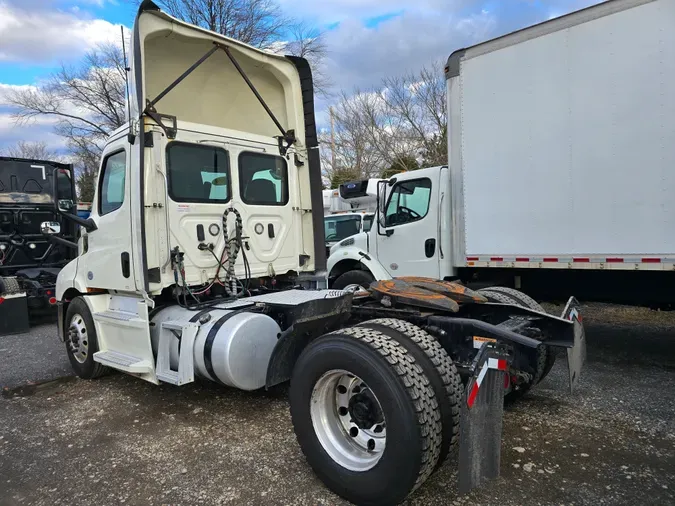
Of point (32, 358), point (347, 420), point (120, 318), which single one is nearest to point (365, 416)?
point (347, 420)

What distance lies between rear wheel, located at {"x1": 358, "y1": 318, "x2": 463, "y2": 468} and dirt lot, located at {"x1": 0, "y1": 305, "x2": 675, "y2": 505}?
1.71 feet

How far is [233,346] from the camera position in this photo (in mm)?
3953

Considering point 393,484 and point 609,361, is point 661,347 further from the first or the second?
point 393,484

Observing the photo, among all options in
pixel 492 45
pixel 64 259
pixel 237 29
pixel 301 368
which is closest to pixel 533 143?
pixel 492 45

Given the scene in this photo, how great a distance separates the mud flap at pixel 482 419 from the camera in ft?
8.23

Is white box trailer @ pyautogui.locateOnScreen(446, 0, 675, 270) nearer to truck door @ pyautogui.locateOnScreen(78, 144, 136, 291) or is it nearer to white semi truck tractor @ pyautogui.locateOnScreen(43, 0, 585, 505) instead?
white semi truck tractor @ pyautogui.locateOnScreen(43, 0, 585, 505)

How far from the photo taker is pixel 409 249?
7.15m

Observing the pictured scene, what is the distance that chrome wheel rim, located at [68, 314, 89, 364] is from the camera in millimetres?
5293

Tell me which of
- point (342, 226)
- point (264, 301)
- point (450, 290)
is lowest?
point (264, 301)

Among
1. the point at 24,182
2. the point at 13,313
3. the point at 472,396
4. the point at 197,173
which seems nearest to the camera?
the point at 472,396

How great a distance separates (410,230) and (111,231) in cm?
403

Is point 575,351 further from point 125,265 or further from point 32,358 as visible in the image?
point 32,358

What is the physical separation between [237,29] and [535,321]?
2082 centimetres

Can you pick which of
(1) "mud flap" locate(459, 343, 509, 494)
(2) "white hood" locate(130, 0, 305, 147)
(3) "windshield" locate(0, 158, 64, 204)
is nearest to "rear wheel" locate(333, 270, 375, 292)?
(2) "white hood" locate(130, 0, 305, 147)
